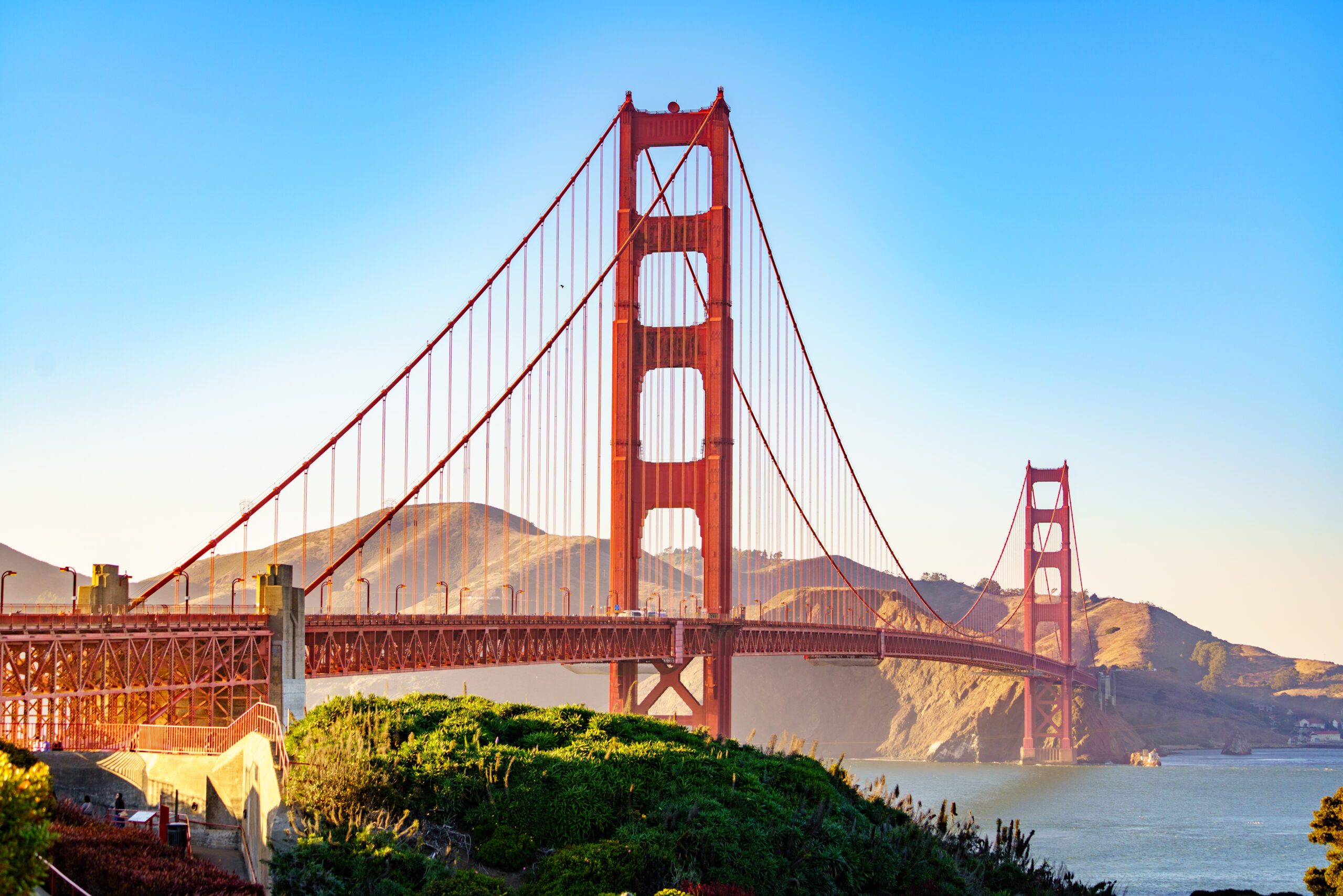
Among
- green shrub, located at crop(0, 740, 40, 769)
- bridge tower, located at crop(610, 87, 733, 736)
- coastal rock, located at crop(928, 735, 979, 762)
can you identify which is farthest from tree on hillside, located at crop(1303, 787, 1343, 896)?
coastal rock, located at crop(928, 735, 979, 762)

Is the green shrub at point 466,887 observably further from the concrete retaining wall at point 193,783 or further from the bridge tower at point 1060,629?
the bridge tower at point 1060,629

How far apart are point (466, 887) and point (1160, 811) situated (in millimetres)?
65578

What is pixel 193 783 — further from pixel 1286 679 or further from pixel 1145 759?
pixel 1286 679

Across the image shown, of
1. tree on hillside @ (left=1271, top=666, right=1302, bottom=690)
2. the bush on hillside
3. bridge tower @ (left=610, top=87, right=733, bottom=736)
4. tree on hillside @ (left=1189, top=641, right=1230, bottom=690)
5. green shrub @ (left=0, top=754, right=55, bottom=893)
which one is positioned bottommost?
tree on hillside @ (left=1271, top=666, right=1302, bottom=690)

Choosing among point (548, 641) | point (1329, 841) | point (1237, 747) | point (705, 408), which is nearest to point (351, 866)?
point (1329, 841)

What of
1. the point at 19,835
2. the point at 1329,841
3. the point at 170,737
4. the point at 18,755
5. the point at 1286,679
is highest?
the point at 19,835

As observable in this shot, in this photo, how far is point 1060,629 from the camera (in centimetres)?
12381

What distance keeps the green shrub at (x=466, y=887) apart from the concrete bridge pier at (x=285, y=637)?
13878mm

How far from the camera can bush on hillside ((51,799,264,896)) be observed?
1394 cm

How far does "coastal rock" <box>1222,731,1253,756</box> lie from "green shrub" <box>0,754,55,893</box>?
12902 centimetres

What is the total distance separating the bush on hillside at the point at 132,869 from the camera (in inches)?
549

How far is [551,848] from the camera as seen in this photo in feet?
63.6

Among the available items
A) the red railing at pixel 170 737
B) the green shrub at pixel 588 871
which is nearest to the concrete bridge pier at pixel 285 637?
the red railing at pixel 170 737

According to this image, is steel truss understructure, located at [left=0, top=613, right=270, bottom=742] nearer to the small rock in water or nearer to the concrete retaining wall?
the concrete retaining wall
